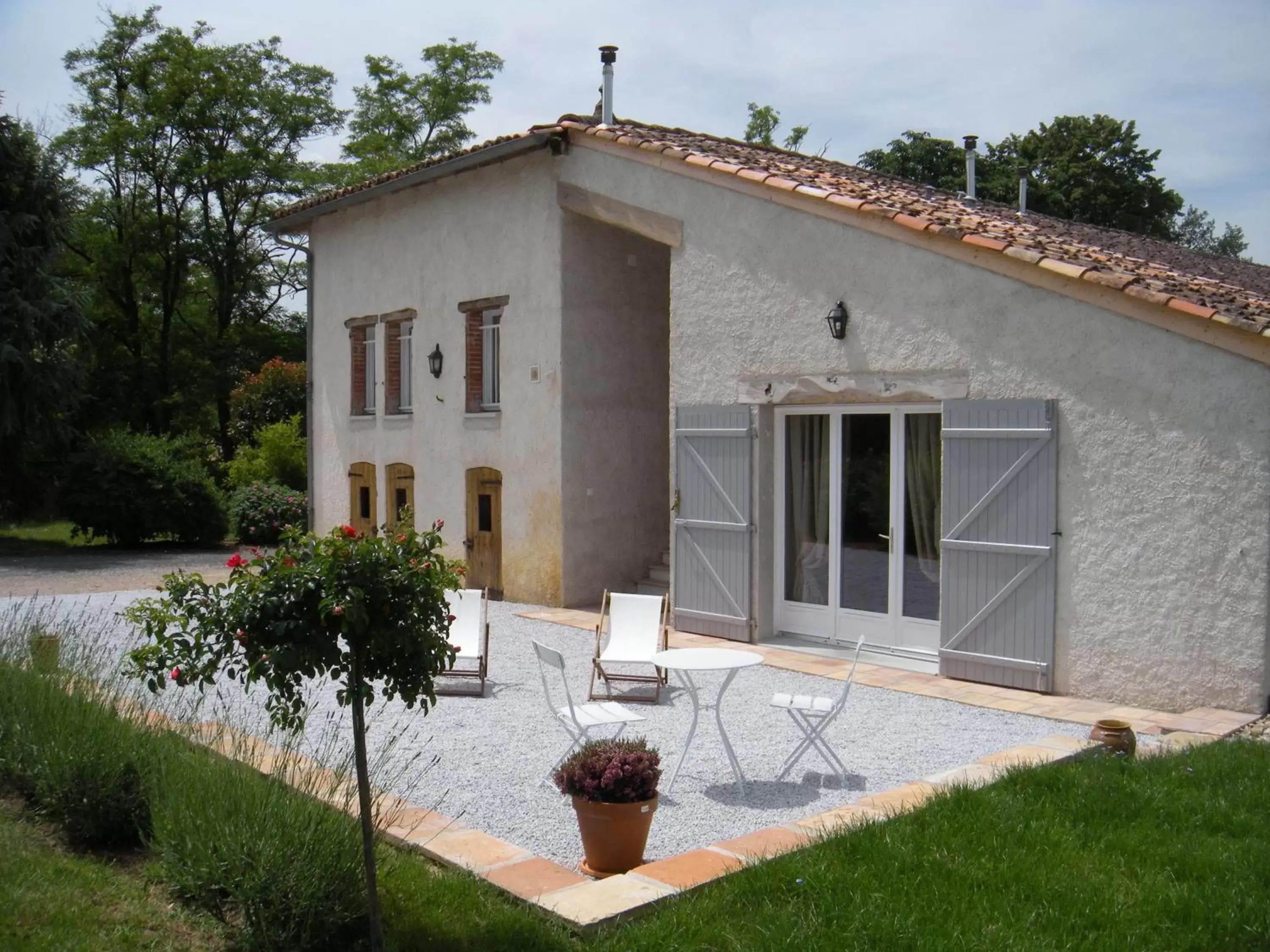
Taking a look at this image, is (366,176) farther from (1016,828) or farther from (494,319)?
(1016,828)

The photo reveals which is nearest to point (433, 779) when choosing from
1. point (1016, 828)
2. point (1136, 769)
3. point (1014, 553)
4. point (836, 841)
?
point (836, 841)

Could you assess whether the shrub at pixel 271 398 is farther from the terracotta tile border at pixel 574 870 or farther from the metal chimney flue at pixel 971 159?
the terracotta tile border at pixel 574 870

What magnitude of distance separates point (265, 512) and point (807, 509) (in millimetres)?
13285

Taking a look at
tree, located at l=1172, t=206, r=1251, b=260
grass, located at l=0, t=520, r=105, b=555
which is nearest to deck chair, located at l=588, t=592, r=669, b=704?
grass, located at l=0, t=520, r=105, b=555

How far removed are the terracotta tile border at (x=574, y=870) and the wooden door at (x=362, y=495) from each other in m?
9.92

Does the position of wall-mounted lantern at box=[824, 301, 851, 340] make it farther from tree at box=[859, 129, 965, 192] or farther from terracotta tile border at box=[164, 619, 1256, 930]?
tree at box=[859, 129, 965, 192]

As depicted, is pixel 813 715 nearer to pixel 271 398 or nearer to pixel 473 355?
pixel 473 355

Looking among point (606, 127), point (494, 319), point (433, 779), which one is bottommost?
point (433, 779)

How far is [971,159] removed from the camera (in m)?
14.7

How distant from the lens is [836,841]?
4781 mm

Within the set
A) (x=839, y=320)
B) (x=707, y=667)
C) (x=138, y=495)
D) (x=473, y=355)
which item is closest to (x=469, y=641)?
(x=707, y=667)

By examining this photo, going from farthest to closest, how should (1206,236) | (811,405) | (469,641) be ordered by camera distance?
(1206,236), (811,405), (469,641)

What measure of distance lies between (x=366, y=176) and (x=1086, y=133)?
19.3m

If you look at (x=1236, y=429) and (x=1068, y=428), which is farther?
(x=1068, y=428)
